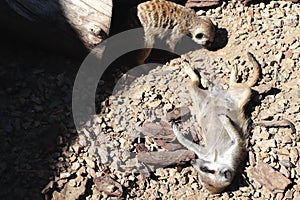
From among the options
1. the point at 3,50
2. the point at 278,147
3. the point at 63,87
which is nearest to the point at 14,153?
the point at 63,87

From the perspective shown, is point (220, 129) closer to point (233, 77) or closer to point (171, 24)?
point (233, 77)

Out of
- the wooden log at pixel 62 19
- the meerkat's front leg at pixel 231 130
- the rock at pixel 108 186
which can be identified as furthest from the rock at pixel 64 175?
the meerkat's front leg at pixel 231 130

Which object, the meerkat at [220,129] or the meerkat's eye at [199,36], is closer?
the meerkat at [220,129]

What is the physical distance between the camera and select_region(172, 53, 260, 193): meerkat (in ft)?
8.91

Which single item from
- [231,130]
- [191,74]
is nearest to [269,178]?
[231,130]

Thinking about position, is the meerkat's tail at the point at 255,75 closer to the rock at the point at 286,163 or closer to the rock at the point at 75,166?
the rock at the point at 286,163

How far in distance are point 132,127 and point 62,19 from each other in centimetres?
72

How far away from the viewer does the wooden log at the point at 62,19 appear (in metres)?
2.89

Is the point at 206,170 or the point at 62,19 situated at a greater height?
the point at 62,19

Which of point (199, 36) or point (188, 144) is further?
point (199, 36)

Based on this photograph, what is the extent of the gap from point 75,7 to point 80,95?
0.50 meters

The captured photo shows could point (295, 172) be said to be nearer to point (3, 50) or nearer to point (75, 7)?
point (75, 7)

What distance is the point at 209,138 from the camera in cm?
287

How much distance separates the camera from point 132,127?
297 cm
